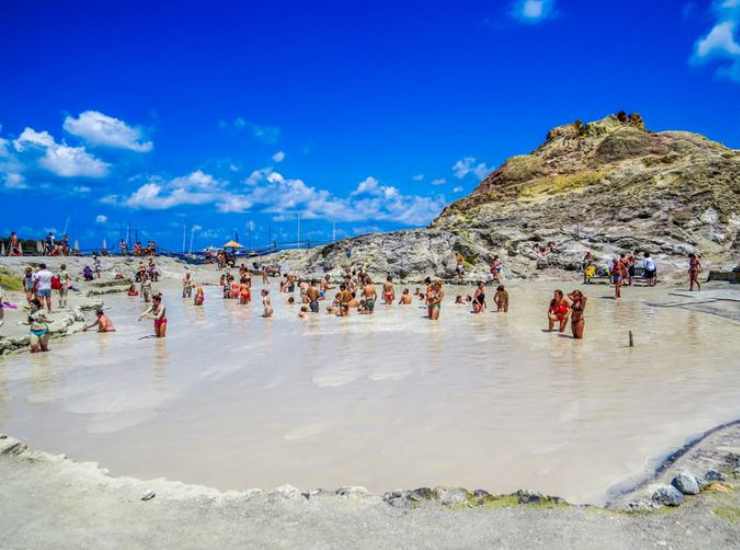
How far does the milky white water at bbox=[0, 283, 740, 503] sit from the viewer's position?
17.1ft

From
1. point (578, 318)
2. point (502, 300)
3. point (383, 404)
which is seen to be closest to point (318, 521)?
point (383, 404)

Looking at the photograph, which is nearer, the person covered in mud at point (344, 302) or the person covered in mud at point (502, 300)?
the person covered in mud at point (502, 300)

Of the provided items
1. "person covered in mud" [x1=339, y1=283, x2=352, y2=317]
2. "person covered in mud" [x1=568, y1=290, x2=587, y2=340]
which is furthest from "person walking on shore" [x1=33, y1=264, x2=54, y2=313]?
"person covered in mud" [x1=568, y1=290, x2=587, y2=340]

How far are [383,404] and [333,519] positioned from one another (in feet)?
10.5

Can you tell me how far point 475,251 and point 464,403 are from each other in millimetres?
22532

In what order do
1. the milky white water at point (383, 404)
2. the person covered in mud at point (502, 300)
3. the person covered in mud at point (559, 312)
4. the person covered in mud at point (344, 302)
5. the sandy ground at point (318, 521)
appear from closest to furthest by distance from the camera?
the sandy ground at point (318, 521), the milky white water at point (383, 404), the person covered in mud at point (559, 312), the person covered in mud at point (502, 300), the person covered in mud at point (344, 302)

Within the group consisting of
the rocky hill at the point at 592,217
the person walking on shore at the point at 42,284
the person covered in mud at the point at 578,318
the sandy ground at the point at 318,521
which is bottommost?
the sandy ground at the point at 318,521

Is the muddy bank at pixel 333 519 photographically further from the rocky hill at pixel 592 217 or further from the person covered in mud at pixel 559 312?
the rocky hill at pixel 592 217

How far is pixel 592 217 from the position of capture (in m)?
29.8

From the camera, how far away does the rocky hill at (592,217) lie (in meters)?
26.6

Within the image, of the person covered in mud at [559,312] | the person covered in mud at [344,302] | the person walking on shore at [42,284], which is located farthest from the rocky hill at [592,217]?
the person walking on shore at [42,284]

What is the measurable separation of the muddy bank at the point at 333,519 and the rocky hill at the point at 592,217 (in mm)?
23332

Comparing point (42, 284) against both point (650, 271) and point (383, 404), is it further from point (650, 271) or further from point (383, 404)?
point (650, 271)

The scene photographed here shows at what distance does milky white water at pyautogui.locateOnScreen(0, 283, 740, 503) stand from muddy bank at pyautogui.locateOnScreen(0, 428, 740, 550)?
1.80ft
